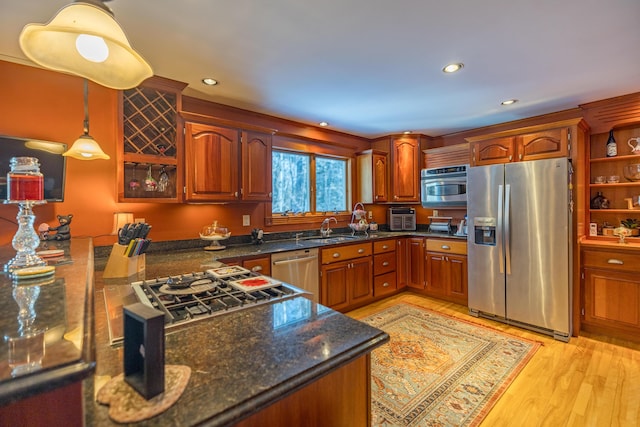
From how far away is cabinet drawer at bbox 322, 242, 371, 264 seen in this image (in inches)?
131

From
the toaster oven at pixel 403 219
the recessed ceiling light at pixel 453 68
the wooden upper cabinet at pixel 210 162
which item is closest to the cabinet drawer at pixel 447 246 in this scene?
the toaster oven at pixel 403 219

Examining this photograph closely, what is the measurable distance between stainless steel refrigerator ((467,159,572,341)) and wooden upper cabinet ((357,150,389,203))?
1351mm

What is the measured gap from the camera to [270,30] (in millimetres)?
1838

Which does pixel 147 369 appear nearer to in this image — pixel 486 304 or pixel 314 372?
pixel 314 372

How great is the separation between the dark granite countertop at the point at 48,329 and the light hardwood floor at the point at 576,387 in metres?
2.16

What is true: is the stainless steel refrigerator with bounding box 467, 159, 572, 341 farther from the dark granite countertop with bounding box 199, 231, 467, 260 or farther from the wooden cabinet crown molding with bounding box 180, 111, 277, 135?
the wooden cabinet crown molding with bounding box 180, 111, 277, 135

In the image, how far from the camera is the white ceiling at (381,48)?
1644 mm

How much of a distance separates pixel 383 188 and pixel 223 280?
3.35 metres

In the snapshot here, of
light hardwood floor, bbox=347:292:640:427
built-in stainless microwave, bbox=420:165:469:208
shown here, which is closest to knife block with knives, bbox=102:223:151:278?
light hardwood floor, bbox=347:292:640:427

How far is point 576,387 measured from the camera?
2.10m

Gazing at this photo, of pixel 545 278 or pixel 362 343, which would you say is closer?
pixel 362 343

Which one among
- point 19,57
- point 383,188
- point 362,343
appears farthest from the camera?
point 383,188

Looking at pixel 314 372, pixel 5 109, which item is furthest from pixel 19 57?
pixel 314 372

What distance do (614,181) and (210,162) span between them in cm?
417
